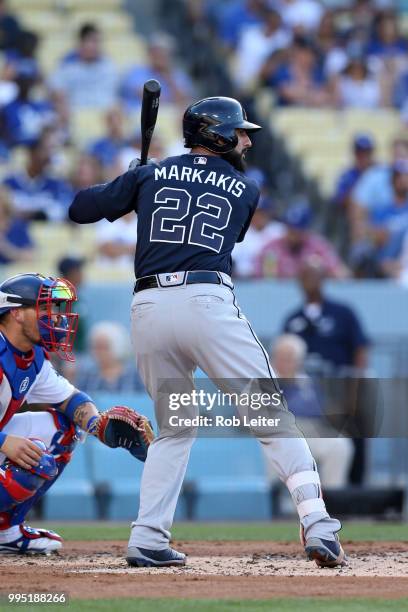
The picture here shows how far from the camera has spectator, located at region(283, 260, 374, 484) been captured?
1138 centimetres

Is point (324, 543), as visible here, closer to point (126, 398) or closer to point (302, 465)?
point (302, 465)

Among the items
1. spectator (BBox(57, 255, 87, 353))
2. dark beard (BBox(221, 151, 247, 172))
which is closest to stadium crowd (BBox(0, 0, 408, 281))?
spectator (BBox(57, 255, 87, 353))

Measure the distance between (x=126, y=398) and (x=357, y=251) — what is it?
12.6ft

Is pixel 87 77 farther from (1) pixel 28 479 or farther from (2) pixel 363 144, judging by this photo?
(1) pixel 28 479

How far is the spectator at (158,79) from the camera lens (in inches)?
595

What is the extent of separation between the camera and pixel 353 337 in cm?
Answer: 1140

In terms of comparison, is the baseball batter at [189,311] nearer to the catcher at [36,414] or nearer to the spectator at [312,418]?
the catcher at [36,414]

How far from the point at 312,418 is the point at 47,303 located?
15.1ft

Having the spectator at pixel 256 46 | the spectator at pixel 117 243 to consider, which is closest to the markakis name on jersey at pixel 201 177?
the spectator at pixel 117 243

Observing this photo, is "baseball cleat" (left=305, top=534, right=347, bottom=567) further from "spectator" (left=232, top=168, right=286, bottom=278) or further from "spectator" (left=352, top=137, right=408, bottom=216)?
"spectator" (left=352, top=137, right=408, bottom=216)

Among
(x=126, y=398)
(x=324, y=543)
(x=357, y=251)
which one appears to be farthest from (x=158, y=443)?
(x=357, y=251)

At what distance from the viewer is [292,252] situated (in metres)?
12.9

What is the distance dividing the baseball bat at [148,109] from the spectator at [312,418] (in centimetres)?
422

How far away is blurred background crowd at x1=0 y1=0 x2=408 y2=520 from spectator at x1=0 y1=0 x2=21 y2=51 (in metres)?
0.02
